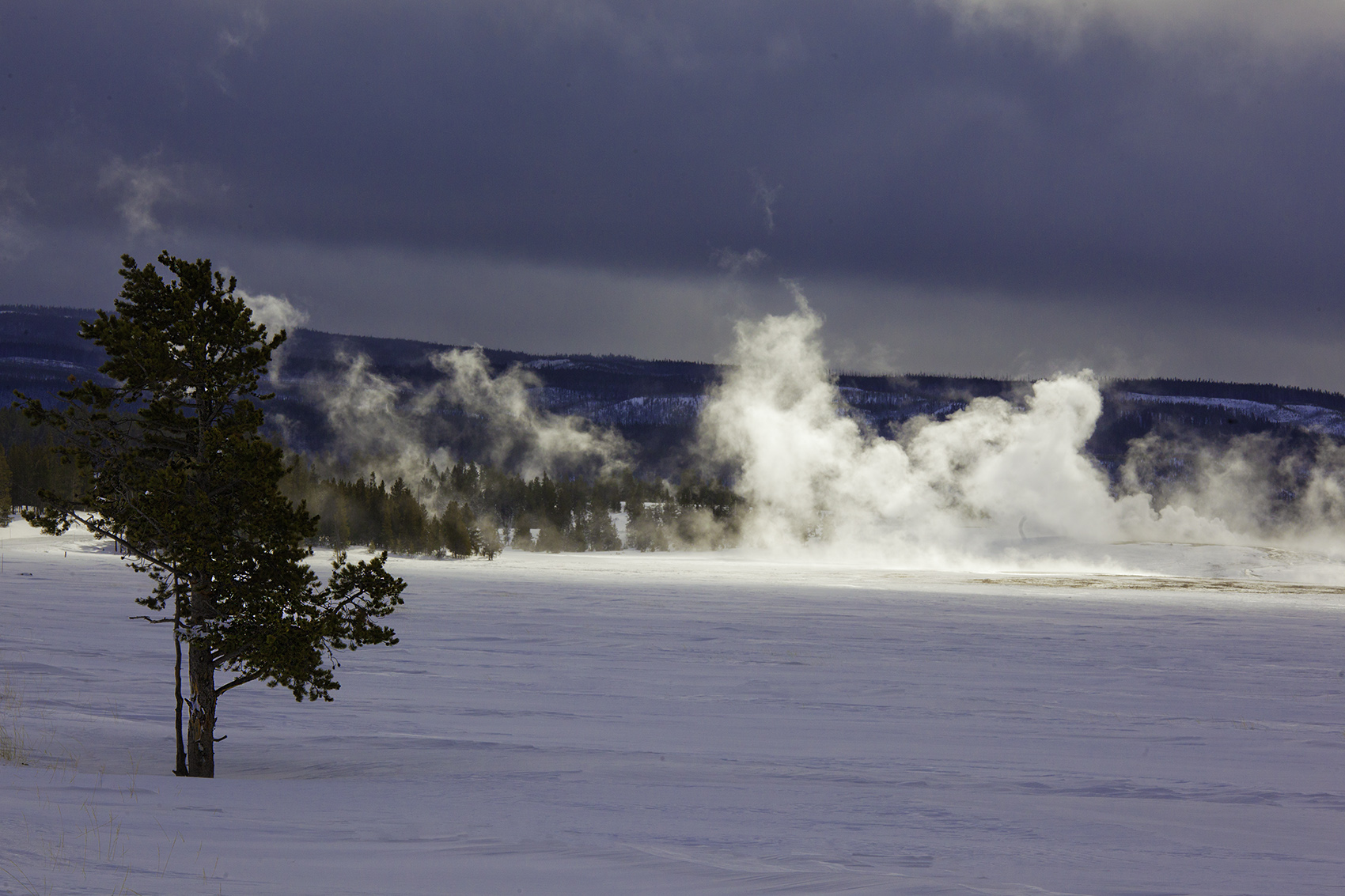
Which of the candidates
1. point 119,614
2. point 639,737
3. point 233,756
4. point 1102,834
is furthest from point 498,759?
point 119,614

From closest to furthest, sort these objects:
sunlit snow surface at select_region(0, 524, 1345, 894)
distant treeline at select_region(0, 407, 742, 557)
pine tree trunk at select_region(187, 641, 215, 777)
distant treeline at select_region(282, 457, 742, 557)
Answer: sunlit snow surface at select_region(0, 524, 1345, 894)
pine tree trunk at select_region(187, 641, 215, 777)
distant treeline at select_region(0, 407, 742, 557)
distant treeline at select_region(282, 457, 742, 557)

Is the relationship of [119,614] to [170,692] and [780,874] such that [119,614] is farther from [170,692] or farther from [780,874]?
[780,874]

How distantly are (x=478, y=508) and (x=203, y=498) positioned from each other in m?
127

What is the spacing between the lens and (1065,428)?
97938 mm

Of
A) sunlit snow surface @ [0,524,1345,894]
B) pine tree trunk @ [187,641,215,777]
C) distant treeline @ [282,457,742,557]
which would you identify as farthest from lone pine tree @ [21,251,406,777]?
distant treeline @ [282,457,742,557]

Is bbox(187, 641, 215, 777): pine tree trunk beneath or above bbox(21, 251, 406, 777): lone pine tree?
beneath

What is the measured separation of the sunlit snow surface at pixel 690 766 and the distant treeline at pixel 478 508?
64.4m

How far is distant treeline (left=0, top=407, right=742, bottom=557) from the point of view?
92.9 m

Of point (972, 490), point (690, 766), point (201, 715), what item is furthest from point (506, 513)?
point (690, 766)

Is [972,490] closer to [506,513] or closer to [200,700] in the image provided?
[506,513]

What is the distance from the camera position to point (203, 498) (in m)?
11.5

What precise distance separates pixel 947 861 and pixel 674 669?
1347 centimetres

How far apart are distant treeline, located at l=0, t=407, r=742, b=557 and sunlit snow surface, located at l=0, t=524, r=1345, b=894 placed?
211ft

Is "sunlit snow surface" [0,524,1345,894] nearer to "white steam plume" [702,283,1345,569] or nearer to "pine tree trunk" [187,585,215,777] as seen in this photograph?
"pine tree trunk" [187,585,215,777]
